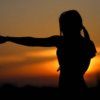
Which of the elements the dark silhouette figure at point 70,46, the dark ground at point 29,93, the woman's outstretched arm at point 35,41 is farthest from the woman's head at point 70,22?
the dark ground at point 29,93

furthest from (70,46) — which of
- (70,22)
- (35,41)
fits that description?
(35,41)

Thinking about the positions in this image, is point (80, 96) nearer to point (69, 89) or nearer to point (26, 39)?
point (69, 89)

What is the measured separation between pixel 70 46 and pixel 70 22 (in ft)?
0.95

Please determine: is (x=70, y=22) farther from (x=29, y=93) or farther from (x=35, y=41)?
(x=29, y=93)

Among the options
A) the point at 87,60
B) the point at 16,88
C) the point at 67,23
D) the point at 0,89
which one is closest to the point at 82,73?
the point at 87,60

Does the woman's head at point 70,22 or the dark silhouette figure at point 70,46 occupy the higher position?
the woman's head at point 70,22

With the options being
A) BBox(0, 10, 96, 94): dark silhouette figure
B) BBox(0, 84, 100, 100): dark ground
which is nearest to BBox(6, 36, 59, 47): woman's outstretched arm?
BBox(0, 10, 96, 94): dark silhouette figure

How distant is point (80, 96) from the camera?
644cm

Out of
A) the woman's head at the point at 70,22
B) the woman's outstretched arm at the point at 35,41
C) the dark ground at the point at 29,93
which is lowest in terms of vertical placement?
the dark ground at the point at 29,93

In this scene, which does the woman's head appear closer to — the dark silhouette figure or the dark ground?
the dark silhouette figure

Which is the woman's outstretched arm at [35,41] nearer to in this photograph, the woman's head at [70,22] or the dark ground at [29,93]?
the woman's head at [70,22]

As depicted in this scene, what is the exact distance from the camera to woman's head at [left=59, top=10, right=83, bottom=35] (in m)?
6.46

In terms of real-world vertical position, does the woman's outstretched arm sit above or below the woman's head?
below

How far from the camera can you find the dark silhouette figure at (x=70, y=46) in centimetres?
646
